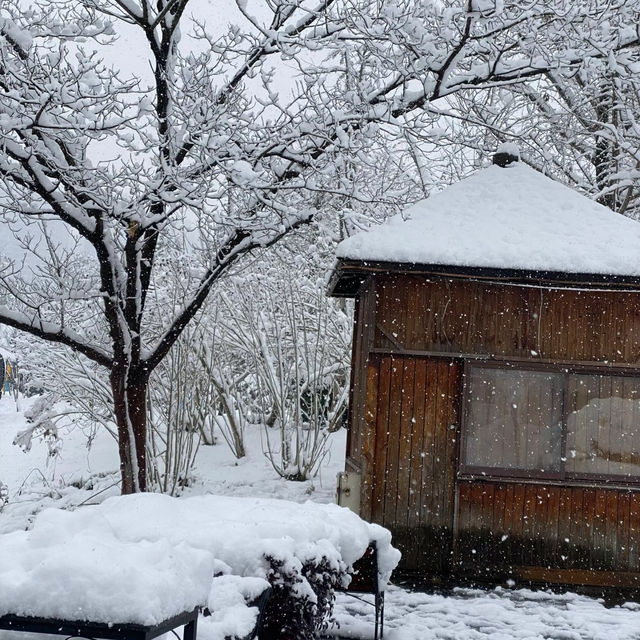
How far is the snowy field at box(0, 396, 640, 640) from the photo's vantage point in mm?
6410

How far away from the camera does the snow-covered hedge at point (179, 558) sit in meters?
3.02

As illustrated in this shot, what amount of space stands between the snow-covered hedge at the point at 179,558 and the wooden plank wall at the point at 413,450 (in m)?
2.49

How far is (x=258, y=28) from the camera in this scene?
8.60 m

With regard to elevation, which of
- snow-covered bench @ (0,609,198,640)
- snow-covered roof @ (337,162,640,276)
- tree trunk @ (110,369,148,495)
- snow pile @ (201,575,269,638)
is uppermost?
snow-covered roof @ (337,162,640,276)

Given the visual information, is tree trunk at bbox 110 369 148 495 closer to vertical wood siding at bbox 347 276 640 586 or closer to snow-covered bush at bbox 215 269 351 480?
vertical wood siding at bbox 347 276 640 586

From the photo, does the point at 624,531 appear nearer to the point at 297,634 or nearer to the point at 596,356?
the point at 596,356

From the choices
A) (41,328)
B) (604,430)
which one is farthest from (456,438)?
(41,328)

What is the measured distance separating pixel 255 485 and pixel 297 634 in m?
8.46

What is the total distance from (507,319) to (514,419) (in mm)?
944

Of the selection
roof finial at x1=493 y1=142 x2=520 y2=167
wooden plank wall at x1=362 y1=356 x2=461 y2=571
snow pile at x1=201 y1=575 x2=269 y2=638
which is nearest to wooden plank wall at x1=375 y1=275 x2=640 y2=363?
wooden plank wall at x1=362 y1=356 x2=461 y2=571

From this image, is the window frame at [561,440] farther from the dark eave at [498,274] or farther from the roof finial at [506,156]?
the roof finial at [506,156]

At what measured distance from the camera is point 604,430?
322 inches

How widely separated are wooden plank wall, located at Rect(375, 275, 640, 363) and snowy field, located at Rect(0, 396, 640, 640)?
2.24m

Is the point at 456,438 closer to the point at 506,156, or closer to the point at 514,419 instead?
the point at 514,419
